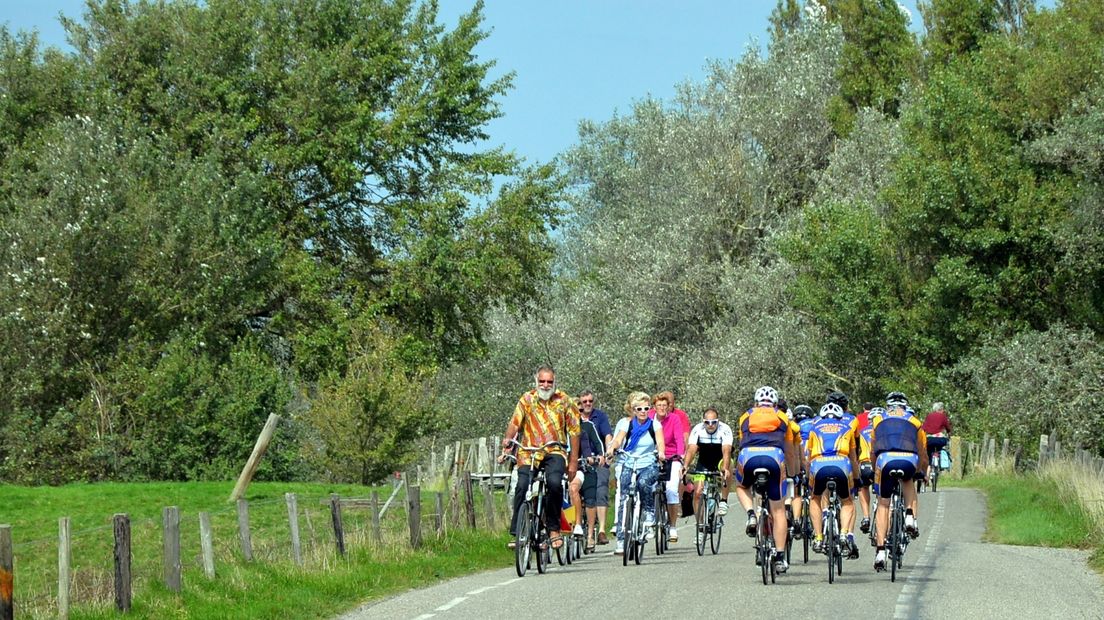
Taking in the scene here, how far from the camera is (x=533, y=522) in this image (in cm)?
1752

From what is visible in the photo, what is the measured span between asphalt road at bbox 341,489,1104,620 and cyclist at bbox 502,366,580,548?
824mm

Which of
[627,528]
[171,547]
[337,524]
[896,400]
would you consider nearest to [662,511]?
[627,528]

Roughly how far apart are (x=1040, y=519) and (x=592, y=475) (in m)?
8.18

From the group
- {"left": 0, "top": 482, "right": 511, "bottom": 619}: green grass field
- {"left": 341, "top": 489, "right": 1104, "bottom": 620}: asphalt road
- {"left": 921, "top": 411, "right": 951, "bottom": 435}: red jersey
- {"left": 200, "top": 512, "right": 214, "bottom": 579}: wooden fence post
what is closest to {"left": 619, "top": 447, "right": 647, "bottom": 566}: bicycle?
{"left": 341, "top": 489, "right": 1104, "bottom": 620}: asphalt road

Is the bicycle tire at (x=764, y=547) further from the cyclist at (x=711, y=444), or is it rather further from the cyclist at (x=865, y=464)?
the cyclist at (x=711, y=444)

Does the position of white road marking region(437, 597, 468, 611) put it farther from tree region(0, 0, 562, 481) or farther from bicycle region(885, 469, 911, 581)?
tree region(0, 0, 562, 481)

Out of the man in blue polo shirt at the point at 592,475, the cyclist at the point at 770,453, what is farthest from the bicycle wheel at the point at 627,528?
the cyclist at the point at 770,453

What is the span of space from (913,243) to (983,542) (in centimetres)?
2240

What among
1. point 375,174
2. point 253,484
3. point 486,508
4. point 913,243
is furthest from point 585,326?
point 486,508

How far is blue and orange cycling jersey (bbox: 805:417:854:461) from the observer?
16.6 meters

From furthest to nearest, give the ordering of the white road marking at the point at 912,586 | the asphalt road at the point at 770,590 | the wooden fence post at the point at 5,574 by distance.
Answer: the asphalt road at the point at 770,590
the white road marking at the point at 912,586
the wooden fence post at the point at 5,574

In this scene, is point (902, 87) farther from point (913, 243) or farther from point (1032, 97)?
point (1032, 97)

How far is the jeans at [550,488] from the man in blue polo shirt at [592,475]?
78 centimetres

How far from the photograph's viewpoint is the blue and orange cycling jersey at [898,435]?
1642cm
